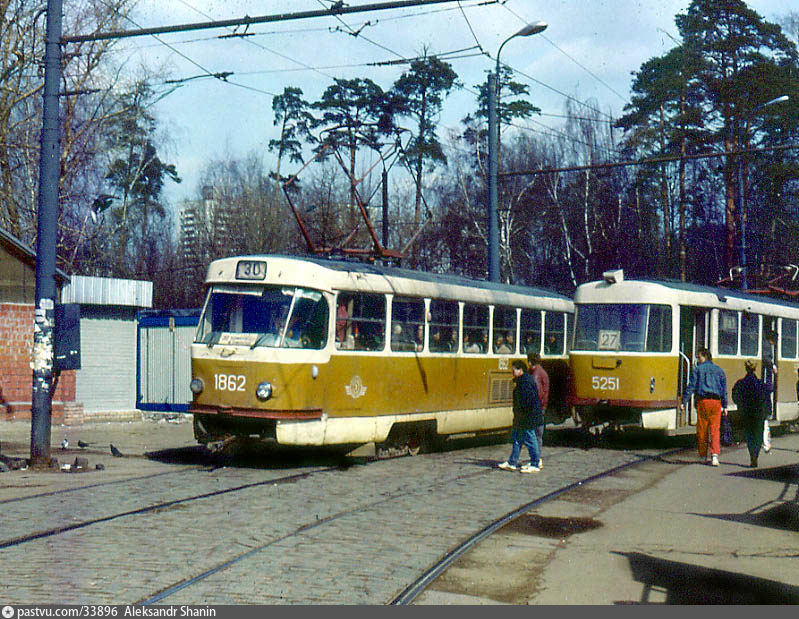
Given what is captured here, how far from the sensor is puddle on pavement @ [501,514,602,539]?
10.0 m

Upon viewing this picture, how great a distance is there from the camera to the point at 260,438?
14.0 m

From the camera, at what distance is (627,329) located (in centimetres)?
1833

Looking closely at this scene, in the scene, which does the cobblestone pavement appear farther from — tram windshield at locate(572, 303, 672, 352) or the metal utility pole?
tram windshield at locate(572, 303, 672, 352)

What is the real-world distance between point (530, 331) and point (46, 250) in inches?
358

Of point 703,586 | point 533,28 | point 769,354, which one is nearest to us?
point 703,586

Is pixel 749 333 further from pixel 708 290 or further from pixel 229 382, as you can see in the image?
pixel 229 382

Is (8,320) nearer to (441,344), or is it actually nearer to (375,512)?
(441,344)

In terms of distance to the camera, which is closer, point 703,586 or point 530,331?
point 703,586

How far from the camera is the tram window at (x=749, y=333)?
21.0m

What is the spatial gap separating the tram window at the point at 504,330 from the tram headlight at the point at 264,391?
5.88 m

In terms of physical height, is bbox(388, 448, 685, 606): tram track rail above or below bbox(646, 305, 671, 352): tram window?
below

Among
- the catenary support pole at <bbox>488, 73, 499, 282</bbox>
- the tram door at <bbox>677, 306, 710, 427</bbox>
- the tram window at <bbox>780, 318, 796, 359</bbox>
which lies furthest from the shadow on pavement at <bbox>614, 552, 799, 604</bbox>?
the tram window at <bbox>780, 318, 796, 359</bbox>

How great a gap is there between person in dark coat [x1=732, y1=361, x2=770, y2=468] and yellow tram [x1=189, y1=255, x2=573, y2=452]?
4.38 m

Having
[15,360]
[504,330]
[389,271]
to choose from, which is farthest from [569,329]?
[15,360]
